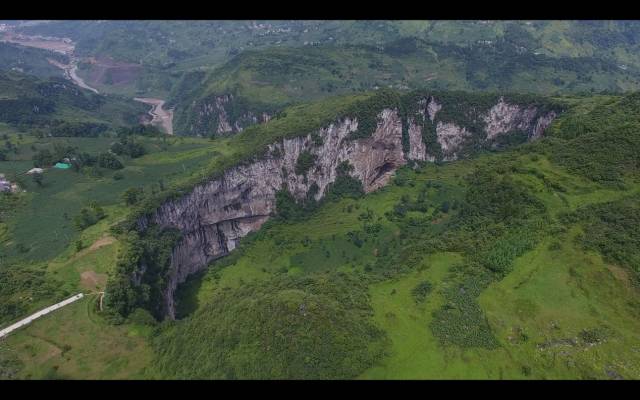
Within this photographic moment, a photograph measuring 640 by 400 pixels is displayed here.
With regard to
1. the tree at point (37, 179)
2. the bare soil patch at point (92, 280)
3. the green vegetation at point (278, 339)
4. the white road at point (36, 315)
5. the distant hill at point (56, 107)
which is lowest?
the green vegetation at point (278, 339)

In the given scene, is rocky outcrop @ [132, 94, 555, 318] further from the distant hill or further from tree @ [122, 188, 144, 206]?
the distant hill

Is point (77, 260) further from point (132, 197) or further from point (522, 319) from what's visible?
point (522, 319)

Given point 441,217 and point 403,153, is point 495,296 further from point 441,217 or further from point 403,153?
point 403,153

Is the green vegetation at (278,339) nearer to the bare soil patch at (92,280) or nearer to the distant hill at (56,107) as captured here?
the bare soil patch at (92,280)

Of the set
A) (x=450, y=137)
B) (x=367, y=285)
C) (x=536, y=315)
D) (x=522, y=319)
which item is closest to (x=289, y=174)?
(x=367, y=285)

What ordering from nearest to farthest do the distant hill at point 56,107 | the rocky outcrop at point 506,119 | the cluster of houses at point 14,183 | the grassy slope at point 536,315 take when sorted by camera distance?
1. the grassy slope at point 536,315
2. the cluster of houses at point 14,183
3. the rocky outcrop at point 506,119
4. the distant hill at point 56,107

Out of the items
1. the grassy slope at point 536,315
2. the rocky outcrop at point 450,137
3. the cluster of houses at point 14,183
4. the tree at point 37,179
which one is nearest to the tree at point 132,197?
the tree at point 37,179

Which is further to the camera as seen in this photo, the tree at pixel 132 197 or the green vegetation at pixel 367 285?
the tree at pixel 132 197

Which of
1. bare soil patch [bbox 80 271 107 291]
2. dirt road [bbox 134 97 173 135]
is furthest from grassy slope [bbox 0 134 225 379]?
dirt road [bbox 134 97 173 135]
